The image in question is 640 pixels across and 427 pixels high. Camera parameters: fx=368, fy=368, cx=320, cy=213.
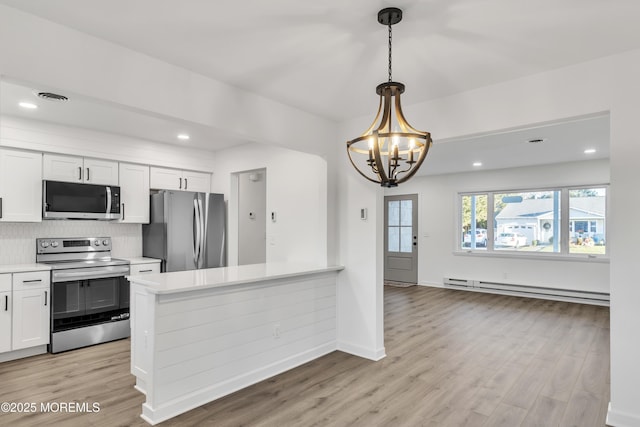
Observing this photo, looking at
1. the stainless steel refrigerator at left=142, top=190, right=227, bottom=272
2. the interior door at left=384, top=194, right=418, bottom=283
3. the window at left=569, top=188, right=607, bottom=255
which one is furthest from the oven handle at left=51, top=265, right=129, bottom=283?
the window at left=569, top=188, right=607, bottom=255

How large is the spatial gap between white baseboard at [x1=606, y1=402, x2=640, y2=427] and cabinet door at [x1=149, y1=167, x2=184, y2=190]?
504 cm

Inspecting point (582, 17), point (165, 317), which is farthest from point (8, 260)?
point (582, 17)

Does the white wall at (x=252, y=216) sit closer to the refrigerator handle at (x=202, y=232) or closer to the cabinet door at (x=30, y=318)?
the refrigerator handle at (x=202, y=232)

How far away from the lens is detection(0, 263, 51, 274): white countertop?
3543mm

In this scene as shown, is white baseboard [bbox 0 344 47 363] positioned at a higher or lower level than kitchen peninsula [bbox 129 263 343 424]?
lower

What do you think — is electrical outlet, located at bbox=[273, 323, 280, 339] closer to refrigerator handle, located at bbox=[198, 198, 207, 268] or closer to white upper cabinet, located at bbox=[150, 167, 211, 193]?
refrigerator handle, located at bbox=[198, 198, 207, 268]

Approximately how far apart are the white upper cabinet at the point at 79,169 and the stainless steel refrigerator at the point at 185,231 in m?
0.60

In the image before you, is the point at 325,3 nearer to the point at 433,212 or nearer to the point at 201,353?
the point at 201,353

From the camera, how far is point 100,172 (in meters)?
4.42

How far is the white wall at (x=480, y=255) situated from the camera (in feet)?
20.5

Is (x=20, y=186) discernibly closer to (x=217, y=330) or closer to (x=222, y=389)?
(x=217, y=330)

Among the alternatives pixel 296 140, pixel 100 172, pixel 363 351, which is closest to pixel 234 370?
pixel 363 351

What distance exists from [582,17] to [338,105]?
1921 millimetres

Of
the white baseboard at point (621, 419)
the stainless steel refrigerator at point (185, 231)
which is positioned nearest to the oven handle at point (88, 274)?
the stainless steel refrigerator at point (185, 231)
